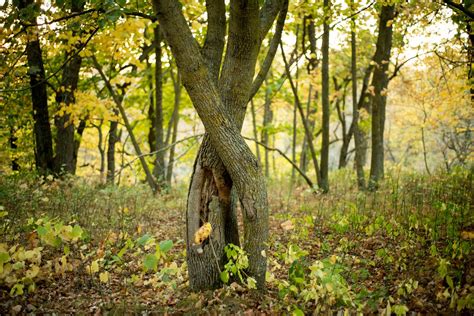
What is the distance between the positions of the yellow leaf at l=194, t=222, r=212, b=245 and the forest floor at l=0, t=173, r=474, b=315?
15.3 inches

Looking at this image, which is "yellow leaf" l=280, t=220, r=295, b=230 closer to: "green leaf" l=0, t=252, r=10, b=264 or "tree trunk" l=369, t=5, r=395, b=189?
"green leaf" l=0, t=252, r=10, b=264

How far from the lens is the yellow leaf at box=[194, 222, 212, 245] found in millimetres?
3992

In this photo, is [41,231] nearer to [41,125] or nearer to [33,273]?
[33,273]

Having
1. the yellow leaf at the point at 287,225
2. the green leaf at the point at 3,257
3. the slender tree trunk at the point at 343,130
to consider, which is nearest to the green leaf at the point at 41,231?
the green leaf at the point at 3,257

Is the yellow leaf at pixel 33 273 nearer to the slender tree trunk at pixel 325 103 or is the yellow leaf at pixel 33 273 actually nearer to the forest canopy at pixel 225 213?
the forest canopy at pixel 225 213

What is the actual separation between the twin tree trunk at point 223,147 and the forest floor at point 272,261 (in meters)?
0.37

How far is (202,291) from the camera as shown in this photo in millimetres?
4320

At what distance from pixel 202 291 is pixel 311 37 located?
8608 mm

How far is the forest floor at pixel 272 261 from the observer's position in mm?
3760

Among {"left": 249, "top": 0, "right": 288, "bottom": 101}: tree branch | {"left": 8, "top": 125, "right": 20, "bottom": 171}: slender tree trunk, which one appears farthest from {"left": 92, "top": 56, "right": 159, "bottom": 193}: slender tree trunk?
{"left": 249, "top": 0, "right": 288, "bottom": 101}: tree branch

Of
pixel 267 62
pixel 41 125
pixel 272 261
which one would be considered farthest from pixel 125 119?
pixel 272 261

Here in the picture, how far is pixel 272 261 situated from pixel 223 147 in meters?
1.86

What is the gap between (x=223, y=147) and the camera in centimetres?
404

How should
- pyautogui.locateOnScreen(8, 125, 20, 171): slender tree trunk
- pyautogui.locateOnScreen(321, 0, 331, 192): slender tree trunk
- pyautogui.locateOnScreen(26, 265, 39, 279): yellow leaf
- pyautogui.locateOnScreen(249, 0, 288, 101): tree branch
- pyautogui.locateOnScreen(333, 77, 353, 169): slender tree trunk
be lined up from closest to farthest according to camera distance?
pyautogui.locateOnScreen(26, 265, 39, 279): yellow leaf < pyautogui.locateOnScreen(249, 0, 288, 101): tree branch < pyautogui.locateOnScreen(321, 0, 331, 192): slender tree trunk < pyautogui.locateOnScreen(8, 125, 20, 171): slender tree trunk < pyautogui.locateOnScreen(333, 77, 353, 169): slender tree trunk
